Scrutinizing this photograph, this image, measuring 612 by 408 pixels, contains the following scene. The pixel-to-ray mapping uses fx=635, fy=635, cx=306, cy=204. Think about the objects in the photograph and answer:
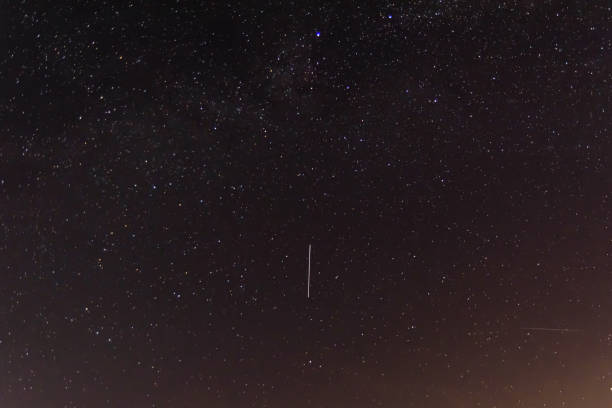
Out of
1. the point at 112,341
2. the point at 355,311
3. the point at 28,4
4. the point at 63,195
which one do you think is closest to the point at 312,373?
the point at 355,311

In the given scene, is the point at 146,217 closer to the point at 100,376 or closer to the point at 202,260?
the point at 202,260

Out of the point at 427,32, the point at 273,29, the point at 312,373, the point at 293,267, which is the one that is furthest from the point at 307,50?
Answer: the point at 312,373

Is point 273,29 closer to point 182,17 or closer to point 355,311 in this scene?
point 182,17

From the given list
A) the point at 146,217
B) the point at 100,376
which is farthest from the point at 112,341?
the point at 146,217

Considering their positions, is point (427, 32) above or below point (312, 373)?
above

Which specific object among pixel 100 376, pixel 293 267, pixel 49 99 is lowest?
pixel 100 376

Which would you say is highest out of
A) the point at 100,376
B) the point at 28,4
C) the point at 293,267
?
the point at 28,4

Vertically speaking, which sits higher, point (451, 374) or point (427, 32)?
point (427, 32)
